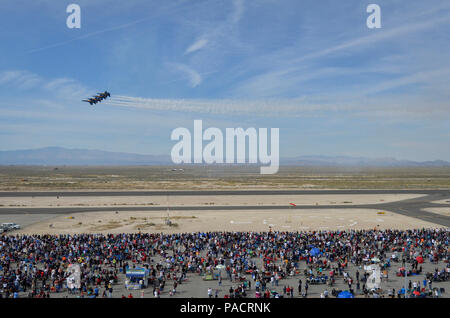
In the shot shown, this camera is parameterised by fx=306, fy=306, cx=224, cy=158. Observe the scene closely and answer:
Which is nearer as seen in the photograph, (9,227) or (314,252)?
(314,252)

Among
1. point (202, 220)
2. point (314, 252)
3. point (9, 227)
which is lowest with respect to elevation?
point (202, 220)

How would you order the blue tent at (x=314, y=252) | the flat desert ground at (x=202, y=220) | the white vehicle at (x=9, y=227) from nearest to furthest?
1. the blue tent at (x=314, y=252)
2. the white vehicle at (x=9, y=227)
3. the flat desert ground at (x=202, y=220)


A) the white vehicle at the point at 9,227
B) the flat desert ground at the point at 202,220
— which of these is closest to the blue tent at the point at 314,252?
the flat desert ground at the point at 202,220

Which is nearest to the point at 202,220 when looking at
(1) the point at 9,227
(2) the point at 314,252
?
(2) the point at 314,252

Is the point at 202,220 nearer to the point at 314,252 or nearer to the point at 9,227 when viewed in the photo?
the point at 314,252

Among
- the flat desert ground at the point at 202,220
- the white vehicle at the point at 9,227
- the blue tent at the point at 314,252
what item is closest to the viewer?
the blue tent at the point at 314,252

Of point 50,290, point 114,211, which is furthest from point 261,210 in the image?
point 50,290

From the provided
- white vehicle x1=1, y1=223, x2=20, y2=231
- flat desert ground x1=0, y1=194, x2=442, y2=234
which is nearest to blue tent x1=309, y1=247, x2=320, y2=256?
flat desert ground x1=0, y1=194, x2=442, y2=234

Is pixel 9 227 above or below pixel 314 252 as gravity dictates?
below

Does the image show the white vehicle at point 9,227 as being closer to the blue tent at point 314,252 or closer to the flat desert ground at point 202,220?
the flat desert ground at point 202,220

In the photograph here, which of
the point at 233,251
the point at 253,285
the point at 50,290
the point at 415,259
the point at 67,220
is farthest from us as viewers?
the point at 67,220
